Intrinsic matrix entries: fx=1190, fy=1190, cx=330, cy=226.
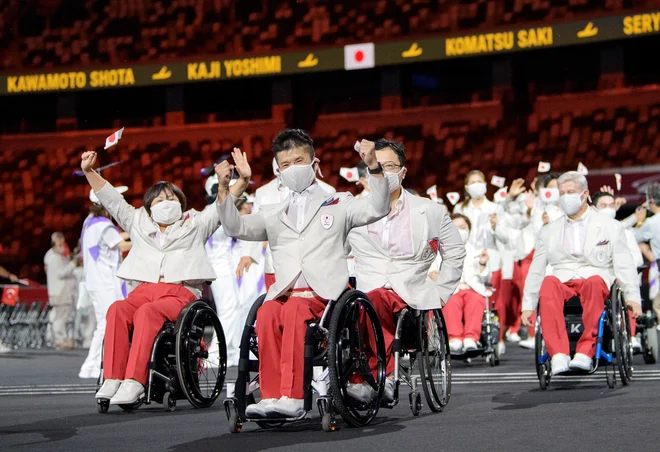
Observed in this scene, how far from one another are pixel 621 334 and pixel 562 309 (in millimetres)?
417

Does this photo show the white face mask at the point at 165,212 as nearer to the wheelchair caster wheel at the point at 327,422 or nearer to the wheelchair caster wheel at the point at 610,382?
the wheelchair caster wheel at the point at 327,422

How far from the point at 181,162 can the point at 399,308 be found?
16.2 m

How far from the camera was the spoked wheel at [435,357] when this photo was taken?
6203 mm

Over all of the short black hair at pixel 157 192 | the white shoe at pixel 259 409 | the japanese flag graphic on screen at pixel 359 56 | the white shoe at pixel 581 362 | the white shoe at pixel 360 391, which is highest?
the japanese flag graphic on screen at pixel 359 56

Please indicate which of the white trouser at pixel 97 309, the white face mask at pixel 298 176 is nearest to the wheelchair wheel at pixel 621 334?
the white face mask at pixel 298 176

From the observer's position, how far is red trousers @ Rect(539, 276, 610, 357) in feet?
23.9

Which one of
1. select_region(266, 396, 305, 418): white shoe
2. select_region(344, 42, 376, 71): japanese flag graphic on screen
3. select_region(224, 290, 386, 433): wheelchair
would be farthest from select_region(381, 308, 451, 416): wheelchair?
select_region(344, 42, 376, 71): japanese flag graphic on screen

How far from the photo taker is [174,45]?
22.2 metres

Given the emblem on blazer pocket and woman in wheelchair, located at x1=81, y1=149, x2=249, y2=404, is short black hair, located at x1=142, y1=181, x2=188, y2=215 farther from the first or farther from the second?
the emblem on blazer pocket

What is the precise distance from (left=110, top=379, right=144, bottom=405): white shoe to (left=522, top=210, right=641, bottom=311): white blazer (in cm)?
256

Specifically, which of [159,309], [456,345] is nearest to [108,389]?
[159,309]

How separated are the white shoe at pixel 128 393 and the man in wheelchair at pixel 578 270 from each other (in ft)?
8.14

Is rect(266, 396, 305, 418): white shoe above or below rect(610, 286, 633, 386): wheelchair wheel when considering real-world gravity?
below

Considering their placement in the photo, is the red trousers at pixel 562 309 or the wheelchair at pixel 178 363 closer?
the wheelchair at pixel 178 363
